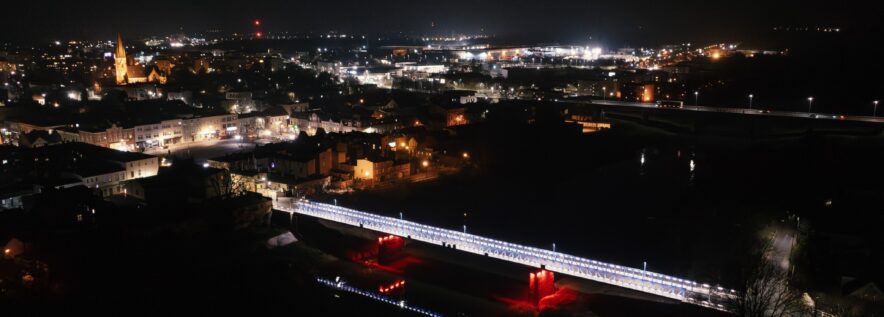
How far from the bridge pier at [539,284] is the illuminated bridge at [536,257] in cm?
16

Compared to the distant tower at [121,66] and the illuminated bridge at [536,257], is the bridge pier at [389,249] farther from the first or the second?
the distant tower at [121,66]

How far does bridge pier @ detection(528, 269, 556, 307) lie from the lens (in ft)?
34.9

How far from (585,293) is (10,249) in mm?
9571

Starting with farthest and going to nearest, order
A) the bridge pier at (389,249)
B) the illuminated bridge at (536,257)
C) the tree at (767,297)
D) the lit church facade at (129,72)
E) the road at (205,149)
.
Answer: the lit church facade at (129,72) → the road at (205,149) → the bridge pier at (389,249) → the illuminated bridge at (536,257) → the tree at (767,297)

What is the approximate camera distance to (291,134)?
23734 mm

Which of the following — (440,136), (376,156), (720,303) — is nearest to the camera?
(720,303)

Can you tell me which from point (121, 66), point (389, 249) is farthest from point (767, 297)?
point (121, 66)

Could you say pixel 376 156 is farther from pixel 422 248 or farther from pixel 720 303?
pixel 720 303

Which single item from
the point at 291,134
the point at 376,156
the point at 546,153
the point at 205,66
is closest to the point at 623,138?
the point at 546,153

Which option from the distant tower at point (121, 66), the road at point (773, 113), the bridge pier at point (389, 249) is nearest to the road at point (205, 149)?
the bridge pier at point (389, 249)

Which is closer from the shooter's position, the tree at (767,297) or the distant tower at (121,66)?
the tree at (767,297)

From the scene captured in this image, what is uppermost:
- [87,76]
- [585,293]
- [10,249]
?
[87,76]

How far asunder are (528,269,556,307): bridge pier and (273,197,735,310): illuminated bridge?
16 cm

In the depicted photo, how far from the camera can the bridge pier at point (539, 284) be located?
419 inches
